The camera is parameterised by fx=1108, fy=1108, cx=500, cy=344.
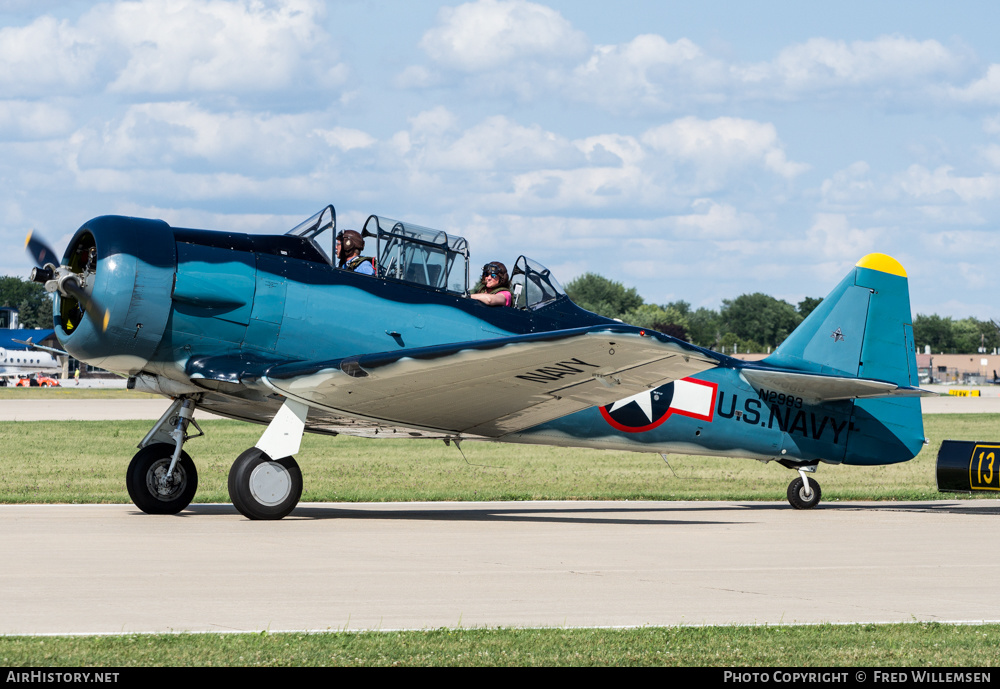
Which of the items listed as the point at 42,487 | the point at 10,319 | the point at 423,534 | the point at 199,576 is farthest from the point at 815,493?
the point at 10,319

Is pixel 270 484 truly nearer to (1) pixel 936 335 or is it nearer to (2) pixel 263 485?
(2) pixel 263 485

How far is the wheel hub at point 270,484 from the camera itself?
36.0 ft

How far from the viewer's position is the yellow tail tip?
50.1ft

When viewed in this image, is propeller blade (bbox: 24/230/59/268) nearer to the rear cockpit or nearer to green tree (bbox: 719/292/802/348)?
the rear cockpit

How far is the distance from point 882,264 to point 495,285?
592 cm

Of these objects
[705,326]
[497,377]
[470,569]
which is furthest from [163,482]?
[705,326]

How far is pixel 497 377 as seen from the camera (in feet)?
36.0

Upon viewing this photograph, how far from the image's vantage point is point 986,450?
43.4 feet

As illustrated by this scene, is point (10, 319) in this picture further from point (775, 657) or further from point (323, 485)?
point (775, 657)

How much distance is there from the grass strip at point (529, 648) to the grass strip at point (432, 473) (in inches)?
358

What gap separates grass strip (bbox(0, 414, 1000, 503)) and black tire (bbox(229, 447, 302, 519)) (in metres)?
3.56

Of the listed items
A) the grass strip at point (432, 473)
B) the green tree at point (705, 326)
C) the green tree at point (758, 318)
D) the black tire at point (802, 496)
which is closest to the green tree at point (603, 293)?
the green tree at point (705, 326)

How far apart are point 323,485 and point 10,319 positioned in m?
104

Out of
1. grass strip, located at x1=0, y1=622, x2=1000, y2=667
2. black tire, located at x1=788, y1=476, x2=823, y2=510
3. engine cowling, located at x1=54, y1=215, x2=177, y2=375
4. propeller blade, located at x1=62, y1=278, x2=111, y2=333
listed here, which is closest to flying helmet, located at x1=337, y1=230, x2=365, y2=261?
engine cowling, located at x1=54, y1=215, x2=177, y2=375
